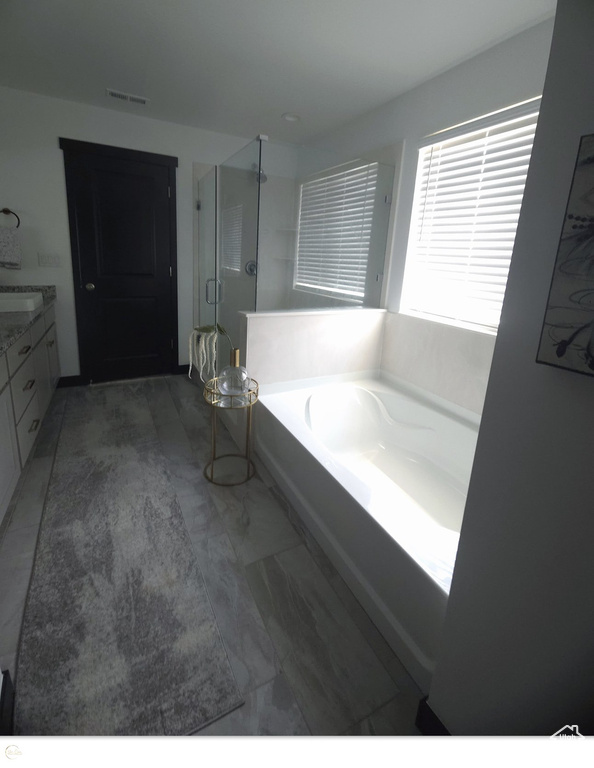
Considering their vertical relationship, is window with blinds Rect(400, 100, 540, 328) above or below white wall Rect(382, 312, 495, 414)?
above

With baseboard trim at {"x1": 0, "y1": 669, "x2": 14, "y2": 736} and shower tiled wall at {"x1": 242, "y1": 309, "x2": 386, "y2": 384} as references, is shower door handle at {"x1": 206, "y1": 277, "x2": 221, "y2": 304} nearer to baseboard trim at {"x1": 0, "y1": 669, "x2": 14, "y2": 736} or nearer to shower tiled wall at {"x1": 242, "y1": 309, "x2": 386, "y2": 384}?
shower tiled wall at {"x1": 242, "y1": 309, "x2": 386, "y2": 384}

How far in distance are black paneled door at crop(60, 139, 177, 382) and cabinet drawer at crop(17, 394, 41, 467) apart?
1322 millimetres

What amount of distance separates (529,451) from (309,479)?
126 centimetres

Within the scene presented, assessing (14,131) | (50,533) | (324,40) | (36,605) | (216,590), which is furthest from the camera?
(14,131)

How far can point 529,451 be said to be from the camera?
32.5 inches

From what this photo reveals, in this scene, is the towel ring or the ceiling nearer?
the ceiling

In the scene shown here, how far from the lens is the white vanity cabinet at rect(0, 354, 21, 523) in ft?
6.00

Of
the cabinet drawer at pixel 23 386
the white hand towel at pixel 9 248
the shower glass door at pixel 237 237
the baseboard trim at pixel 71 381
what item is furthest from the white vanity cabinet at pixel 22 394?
the shower glass door at pixel 237 237

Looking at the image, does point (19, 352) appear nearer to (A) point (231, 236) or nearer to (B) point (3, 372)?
(B) point (3, 372)

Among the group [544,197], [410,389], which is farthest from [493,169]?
[544,197]

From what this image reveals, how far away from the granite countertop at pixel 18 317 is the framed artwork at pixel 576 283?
2.13 m

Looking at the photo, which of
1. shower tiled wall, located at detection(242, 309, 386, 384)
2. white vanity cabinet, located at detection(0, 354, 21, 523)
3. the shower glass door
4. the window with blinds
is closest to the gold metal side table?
shower tiled wall, located at detection(242, 309, 386, 384)

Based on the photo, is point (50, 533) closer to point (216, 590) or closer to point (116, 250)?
point (216, 590)

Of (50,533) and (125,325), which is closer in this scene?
(50,533)
